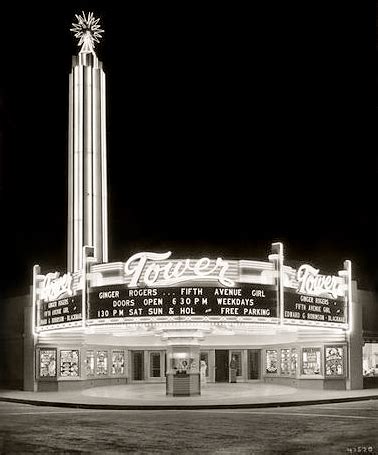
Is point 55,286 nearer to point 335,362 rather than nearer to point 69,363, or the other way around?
point 69,363

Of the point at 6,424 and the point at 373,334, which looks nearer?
the point at 6,424

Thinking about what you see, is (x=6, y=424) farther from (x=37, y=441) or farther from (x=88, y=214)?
(x=88, y=214)

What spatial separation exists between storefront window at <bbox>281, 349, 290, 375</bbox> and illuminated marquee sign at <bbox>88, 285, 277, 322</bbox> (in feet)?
31.5

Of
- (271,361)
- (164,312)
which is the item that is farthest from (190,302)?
(271,361)

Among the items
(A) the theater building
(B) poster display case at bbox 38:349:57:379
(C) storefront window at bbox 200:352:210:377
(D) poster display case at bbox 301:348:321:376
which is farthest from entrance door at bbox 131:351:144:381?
(D) poster display case at bbox 301:348:321:376

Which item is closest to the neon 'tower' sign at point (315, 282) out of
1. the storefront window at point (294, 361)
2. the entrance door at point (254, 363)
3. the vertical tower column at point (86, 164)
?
the storefront window at point (294, 361)

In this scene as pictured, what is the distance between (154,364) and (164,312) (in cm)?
1487

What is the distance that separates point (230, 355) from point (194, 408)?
17.8 metres

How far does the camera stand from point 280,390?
3341 centimetres

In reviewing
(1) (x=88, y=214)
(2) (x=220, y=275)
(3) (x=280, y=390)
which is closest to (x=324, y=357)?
(3) (x=280, y=390)

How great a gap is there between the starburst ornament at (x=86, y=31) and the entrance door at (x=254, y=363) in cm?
1949

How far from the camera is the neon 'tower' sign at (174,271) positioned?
2855cm

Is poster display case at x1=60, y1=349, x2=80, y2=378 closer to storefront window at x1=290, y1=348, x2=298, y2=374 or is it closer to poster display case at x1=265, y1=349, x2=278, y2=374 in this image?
poster display case at x1=265, y1=349, x2=278, y2=374

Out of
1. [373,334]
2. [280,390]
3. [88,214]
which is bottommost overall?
[280,390]
